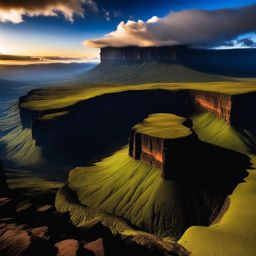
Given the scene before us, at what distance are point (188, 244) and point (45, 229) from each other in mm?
35524

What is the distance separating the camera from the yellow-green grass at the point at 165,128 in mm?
129500

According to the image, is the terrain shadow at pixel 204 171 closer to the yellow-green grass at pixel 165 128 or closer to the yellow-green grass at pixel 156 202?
the yellow-green grass at pixel 156 202

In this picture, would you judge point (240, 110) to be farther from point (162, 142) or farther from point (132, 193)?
point (132, 193)

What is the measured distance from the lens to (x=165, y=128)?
14312cm

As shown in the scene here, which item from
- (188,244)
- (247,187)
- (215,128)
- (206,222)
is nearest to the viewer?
(188,244)

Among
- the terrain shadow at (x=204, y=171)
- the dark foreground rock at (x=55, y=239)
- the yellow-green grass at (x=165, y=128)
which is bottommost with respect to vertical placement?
the terrain shadow at (x=204, y=171)

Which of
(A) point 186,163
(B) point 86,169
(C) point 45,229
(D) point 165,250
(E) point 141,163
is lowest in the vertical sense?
(B) point 86,169

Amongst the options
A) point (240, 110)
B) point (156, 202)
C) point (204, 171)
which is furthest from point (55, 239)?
point (240, 110)

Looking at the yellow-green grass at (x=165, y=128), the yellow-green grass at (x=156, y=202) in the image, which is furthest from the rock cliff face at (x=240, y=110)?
the yellow-green grass at (x=165, y=128)

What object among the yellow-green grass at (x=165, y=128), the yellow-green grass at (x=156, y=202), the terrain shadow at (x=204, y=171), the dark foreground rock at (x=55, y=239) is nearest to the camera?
the dark foreground rock at (x=55, y=239)

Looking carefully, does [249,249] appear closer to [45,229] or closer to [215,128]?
[45,229]

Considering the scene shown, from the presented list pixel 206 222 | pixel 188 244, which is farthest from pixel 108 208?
pixel 188 244

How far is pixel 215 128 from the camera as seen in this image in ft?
609

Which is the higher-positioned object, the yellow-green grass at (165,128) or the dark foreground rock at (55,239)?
the dark foreground rock at (55,239)
